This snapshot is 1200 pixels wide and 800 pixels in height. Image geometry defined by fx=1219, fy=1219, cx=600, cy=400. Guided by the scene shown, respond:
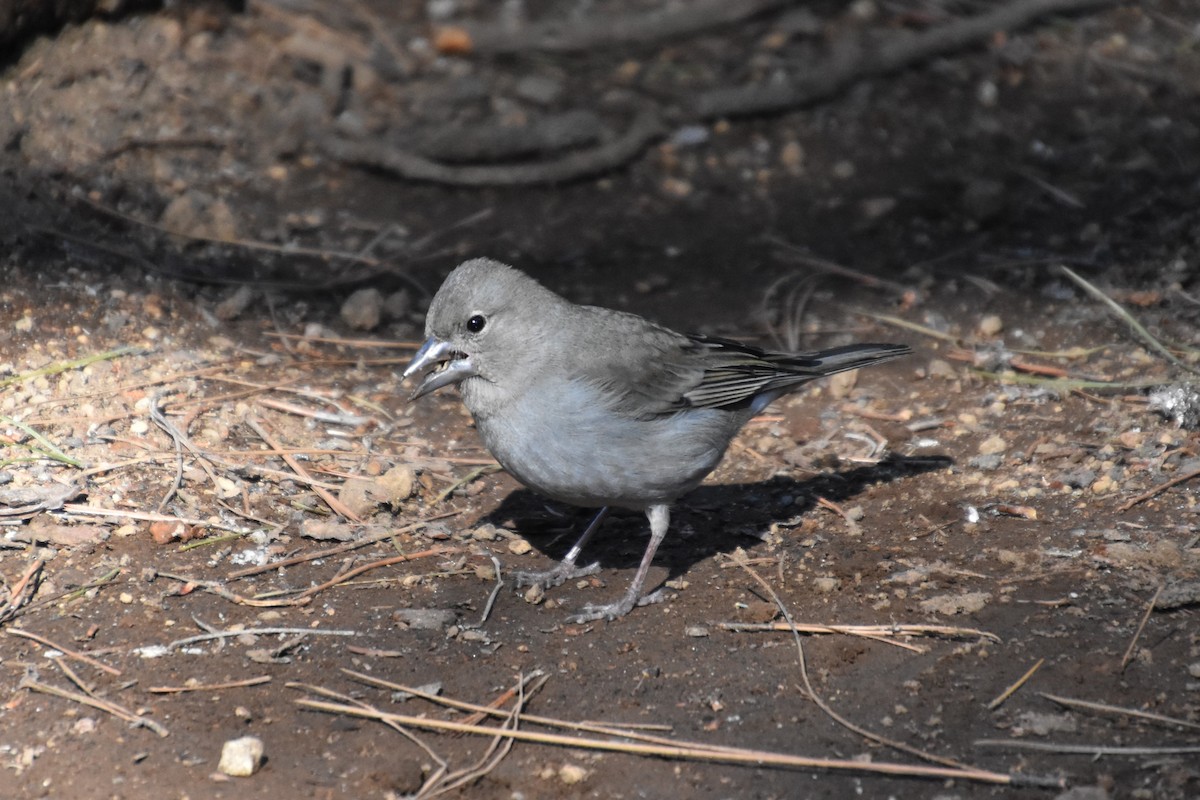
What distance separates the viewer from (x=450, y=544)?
4891 mm

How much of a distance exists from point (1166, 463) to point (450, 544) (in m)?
2.92

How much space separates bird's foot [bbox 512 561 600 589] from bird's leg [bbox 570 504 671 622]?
0.21 meters

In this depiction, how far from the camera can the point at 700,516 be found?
5.33 meters

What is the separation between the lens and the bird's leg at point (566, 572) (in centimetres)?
471

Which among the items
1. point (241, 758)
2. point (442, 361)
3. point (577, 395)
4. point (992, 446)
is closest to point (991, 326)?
point (992, 446)

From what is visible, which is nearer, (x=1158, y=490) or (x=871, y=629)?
(x=871, y=629)

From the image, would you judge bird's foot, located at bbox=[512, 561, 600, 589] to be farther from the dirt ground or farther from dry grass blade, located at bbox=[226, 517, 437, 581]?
dry grass blade, located at bbox=[226, 517, 437, 581]

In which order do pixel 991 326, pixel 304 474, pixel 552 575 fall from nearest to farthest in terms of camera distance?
1. pixel 552 575
2. pixel 304 474
3. pixel 991 326

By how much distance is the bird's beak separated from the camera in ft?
15.3

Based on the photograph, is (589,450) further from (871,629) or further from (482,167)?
(482,167)

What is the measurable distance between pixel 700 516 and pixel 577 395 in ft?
3.41

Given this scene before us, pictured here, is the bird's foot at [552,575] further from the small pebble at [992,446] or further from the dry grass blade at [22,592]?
the small pebble at [992,446]

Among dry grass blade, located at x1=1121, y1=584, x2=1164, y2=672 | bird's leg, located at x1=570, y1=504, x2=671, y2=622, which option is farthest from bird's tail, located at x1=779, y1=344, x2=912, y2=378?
dry grass blade, located at x1=1121, y1=584, x2=1164, y2=672

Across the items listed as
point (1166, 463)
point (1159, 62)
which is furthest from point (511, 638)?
point (1159, 62)
